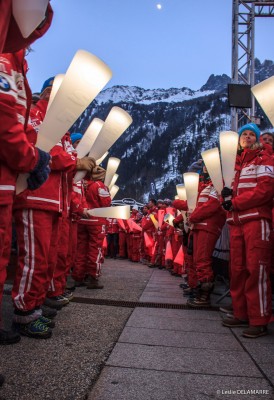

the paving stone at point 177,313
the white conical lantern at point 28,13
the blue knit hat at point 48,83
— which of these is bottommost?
the paving stone at point 177,313

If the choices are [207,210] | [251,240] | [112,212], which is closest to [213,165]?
[207,210]

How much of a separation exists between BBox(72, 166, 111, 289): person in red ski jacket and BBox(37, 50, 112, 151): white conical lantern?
3057 millimetres

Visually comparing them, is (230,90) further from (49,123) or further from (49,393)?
(49,393)

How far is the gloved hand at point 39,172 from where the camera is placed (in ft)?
6.09

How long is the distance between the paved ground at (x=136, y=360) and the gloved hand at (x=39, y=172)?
954 mm

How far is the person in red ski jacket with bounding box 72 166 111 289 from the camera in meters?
5.27

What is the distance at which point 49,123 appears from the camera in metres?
2.09

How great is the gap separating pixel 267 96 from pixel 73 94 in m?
1.39

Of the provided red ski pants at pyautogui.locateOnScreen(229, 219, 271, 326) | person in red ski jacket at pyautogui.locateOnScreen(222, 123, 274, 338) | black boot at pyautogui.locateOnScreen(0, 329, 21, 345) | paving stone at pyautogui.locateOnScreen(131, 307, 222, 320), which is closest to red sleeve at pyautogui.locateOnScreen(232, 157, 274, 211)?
person in red ski jacket at pyautogui.locateOnScreen(222, 123, 274, 338)

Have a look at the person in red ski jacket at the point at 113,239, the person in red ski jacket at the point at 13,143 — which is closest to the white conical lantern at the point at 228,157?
the person in red ski jacket at the point at 13,143

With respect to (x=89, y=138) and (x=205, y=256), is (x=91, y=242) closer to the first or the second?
(x=205, y=256)

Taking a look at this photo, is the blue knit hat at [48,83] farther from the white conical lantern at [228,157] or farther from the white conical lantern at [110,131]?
the white conical lantern at [228,157]

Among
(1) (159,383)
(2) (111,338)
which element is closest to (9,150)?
(1) (159,383)

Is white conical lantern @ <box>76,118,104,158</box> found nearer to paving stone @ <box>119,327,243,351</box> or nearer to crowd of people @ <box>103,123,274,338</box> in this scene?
crowd of people @ <box>103,123,274,338</box>
